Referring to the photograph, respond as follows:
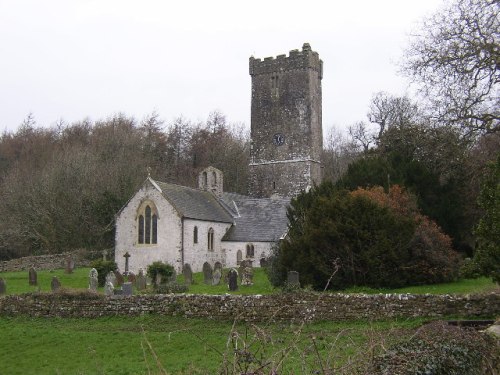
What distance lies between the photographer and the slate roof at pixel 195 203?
103ft

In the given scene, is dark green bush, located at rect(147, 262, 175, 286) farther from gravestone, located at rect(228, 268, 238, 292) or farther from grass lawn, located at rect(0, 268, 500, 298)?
gravestone, located at rect(228, 268, 238, 292)

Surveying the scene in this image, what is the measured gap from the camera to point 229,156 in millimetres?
55719

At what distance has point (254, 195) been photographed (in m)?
45.3

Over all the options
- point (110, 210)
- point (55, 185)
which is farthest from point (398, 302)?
point (55, 185)

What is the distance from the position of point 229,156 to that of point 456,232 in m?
33.7

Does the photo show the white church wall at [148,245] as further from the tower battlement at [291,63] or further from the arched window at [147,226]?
the tower battlement at [291,63]

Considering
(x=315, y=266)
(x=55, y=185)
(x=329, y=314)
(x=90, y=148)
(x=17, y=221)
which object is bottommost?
(x=329, y=314)

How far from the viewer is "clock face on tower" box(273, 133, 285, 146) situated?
44.7 m

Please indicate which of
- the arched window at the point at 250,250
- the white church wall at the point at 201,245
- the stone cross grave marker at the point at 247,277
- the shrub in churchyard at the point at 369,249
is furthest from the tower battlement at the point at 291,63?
the shrub in churchyard at the point at 369,249

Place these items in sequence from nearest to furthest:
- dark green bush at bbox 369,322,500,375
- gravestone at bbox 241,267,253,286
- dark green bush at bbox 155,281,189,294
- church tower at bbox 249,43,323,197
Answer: dark green bush at bbox 369,322,500,375, dark green bush at bbox 155,281,189,294, gravestone at bbox 241,267,253,286, church tower at bbox 249,43,323,197

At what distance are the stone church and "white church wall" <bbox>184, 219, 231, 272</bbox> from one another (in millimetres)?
53

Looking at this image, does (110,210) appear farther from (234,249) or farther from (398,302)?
(398,302)

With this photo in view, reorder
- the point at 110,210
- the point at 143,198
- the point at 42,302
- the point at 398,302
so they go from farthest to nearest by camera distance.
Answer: the point at 110,210
the point at 143,198
the point at 42,302
the point at 398,302

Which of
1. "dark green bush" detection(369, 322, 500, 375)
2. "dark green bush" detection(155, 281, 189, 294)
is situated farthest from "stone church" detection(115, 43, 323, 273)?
"dark green bush" detection(369, 322, 500, 375)
